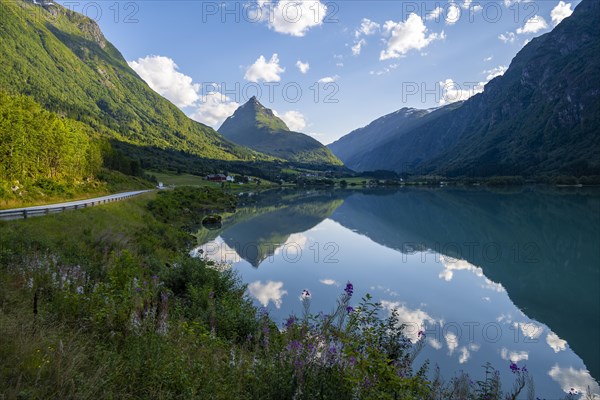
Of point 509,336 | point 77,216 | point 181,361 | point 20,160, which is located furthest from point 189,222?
point 181,361

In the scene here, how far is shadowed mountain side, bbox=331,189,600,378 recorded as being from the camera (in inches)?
760

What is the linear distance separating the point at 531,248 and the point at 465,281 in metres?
18.2

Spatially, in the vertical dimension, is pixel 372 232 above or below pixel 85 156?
below

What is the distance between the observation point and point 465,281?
26391 millimetres

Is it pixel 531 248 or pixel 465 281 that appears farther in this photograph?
pixel 531 248

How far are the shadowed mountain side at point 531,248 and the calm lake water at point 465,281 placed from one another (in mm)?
103

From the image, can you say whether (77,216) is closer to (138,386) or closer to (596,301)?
(138,386)

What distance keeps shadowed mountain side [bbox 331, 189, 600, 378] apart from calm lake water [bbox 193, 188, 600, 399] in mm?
103

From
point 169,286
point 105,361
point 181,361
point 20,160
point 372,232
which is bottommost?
point 372,232

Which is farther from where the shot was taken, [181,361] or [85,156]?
[85,156]

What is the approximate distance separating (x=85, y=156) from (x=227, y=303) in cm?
6296

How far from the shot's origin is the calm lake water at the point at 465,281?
48.7 ft

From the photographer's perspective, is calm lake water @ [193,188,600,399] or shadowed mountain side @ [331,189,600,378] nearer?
calm lake water @ [193,188,600,399]

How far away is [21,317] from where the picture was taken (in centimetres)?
630
